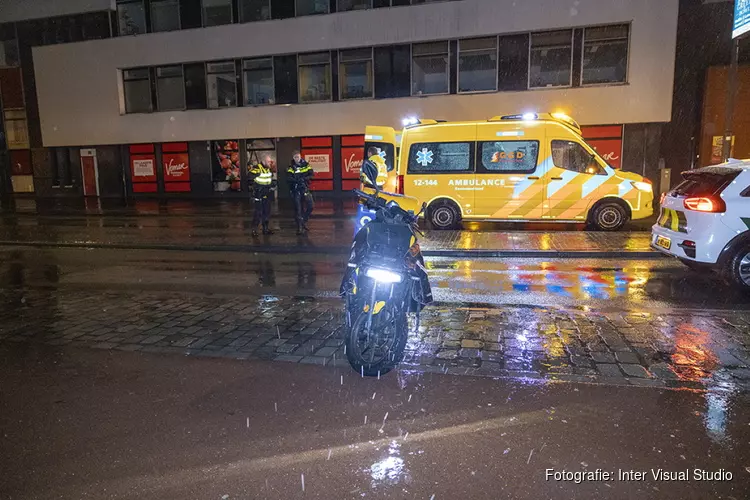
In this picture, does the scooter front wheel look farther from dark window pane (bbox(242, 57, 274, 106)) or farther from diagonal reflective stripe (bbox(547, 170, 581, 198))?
dark window pane (bbox(242, 57, 274, 106))

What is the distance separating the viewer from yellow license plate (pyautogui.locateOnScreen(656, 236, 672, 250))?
7670 millimetres

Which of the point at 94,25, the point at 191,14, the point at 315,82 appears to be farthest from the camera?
the point at 94,25

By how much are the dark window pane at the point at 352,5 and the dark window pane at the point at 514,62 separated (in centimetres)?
611

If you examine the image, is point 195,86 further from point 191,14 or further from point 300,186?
point 300,186

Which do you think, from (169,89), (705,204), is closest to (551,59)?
(705,204)

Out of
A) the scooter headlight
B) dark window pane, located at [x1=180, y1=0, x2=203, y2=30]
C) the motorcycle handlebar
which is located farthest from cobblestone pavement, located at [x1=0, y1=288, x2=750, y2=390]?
dark window pane, located at [x1=180, y1=0, x2=203, y2=30]

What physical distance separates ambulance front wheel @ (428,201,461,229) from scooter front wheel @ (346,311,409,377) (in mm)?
9299

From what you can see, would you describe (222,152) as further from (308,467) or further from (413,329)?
(308,467)

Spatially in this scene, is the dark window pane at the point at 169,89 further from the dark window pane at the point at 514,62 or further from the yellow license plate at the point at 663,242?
the yellow license plate at the point at 663,242

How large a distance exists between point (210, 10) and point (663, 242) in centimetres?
2421

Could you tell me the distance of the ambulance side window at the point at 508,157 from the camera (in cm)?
1292

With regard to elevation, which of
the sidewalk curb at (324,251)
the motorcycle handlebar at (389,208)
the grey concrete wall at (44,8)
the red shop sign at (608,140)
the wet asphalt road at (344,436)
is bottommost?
the wet asphalt road at (344,436)

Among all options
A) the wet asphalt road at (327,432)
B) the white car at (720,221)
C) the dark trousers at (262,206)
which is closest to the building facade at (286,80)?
the dark trousers at (262,206)

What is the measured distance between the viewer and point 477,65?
22062 millimetres
